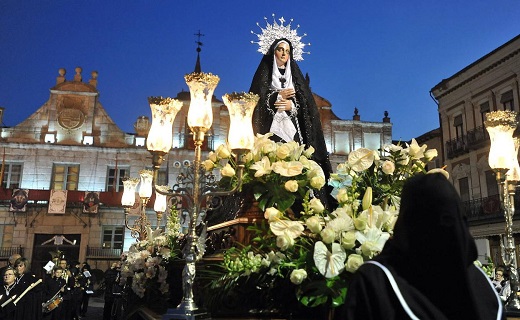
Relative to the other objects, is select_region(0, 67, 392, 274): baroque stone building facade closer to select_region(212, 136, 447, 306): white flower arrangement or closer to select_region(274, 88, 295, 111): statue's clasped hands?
select_region(274, 88, 295, 111): statue's clasped hands

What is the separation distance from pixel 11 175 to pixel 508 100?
92.2 feet

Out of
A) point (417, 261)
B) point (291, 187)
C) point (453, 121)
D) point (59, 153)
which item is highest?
point (453, 121)

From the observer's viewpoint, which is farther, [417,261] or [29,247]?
[29,247]

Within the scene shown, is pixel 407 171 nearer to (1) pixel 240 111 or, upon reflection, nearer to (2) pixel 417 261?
(1) pixel 240 111

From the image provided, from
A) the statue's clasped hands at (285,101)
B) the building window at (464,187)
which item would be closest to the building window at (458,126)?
the building window at (464,187)

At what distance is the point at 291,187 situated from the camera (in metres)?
→ 3.92

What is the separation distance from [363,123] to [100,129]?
691 inches

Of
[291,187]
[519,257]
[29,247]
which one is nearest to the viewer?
[291,187]

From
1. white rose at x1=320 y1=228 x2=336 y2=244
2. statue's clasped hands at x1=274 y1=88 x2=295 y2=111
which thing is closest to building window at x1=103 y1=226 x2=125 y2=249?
statue's clasped hands at x1=274 y1=88 x2=295 y2=111

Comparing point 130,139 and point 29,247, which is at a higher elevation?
point 130,139

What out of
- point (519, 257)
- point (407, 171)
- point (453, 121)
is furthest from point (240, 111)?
point (453, 121)

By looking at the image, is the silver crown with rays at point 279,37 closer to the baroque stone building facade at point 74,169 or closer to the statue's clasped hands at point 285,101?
the statue's clasped hands at point 285,101

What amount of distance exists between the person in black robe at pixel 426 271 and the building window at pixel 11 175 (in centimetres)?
2988

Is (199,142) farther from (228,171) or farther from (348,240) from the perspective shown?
(348,240)
